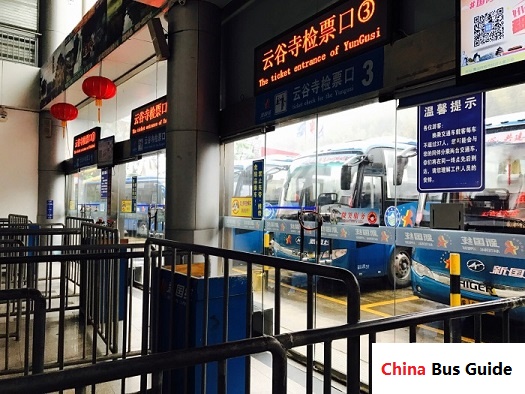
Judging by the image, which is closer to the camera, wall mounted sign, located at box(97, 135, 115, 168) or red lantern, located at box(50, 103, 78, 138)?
wall mounted sign, located at box(97, 135, 115, 168)

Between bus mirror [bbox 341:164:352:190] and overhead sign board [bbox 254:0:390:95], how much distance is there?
57.8 inches

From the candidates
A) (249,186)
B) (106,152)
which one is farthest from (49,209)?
(249,186)

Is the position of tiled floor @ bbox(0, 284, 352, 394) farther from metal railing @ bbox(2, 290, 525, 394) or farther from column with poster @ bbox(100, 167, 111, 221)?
column with poster @ bbox(100, 167, 111, 221)

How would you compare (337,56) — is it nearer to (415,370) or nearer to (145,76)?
(415,370)

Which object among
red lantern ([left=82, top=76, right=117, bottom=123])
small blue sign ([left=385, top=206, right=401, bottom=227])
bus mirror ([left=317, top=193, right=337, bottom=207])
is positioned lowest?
small blue sign ([left=385, top=206, right=401, bottom=227])

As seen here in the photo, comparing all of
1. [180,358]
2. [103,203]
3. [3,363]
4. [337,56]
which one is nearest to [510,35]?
[337,56]

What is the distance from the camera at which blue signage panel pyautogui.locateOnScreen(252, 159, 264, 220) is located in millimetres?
4703

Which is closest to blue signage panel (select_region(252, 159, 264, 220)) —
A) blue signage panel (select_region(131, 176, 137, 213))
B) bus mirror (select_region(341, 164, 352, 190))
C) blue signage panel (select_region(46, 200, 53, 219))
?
bus mirror (select_region(341, 164, 352, 190))

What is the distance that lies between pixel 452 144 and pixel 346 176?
219 cm

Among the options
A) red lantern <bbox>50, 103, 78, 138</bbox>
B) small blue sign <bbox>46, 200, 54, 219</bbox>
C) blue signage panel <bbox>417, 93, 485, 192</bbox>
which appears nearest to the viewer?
blue signage panel <bbox>417, 93, 485, 192</bbox>

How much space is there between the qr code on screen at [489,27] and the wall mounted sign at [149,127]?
4063 millimetres

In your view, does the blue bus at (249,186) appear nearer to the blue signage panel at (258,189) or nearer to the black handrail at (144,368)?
the blue signage panel at (258,189)

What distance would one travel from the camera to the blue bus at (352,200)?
4.16 meters

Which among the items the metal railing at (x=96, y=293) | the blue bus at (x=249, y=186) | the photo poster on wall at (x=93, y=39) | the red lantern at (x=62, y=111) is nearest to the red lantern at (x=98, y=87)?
the photo poster on wall at (x=93, y=39)
